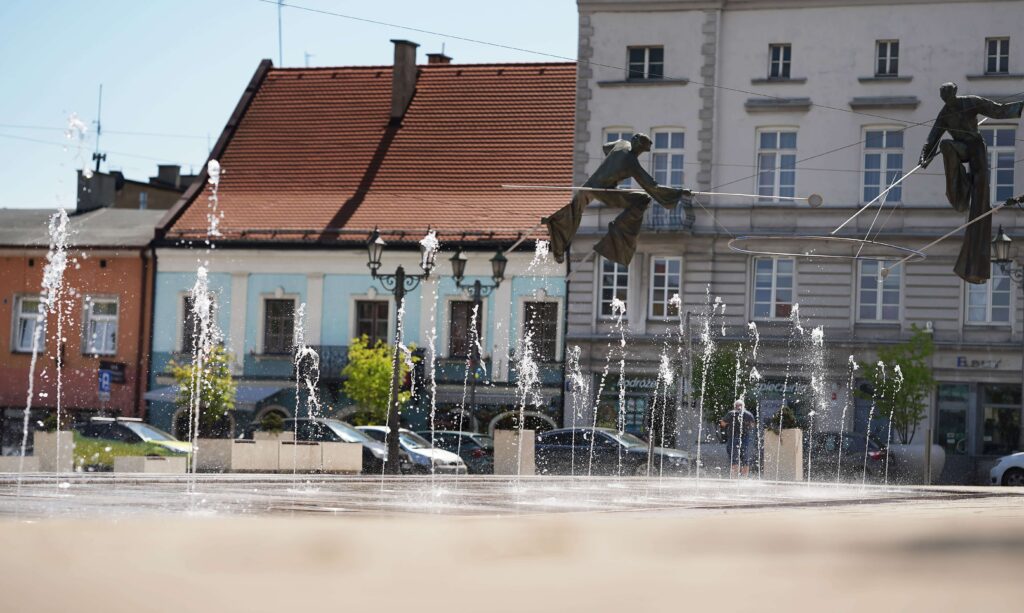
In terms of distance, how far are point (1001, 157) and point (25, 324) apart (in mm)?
26921

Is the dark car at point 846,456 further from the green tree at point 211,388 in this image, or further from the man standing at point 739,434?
the green tree at point 211,388

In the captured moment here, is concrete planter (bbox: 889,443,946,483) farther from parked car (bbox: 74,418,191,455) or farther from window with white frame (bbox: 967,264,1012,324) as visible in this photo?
parked car (bbox: 74,418,191,455)

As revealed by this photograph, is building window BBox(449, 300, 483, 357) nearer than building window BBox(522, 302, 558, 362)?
No

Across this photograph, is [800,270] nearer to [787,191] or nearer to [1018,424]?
[787,191]

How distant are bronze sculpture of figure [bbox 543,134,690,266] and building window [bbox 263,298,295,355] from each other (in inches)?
933

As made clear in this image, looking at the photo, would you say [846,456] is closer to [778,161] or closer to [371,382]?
[778,161]

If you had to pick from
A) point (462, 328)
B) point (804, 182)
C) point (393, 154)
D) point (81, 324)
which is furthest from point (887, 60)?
point (81, 324)

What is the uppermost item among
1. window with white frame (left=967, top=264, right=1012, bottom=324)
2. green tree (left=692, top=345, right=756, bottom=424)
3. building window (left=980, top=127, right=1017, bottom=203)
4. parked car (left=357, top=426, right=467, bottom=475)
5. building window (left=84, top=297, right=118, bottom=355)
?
building window (left=980, top=127, right=1017, bottom=203)

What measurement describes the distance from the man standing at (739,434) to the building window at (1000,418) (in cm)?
590

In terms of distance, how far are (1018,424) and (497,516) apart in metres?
27.5

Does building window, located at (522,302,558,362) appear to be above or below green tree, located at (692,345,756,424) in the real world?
above

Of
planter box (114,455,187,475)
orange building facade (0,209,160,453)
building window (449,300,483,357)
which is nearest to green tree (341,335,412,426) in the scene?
building window (449,300,483,357)

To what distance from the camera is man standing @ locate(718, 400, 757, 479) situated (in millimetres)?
31562

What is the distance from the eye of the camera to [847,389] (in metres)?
38.1
